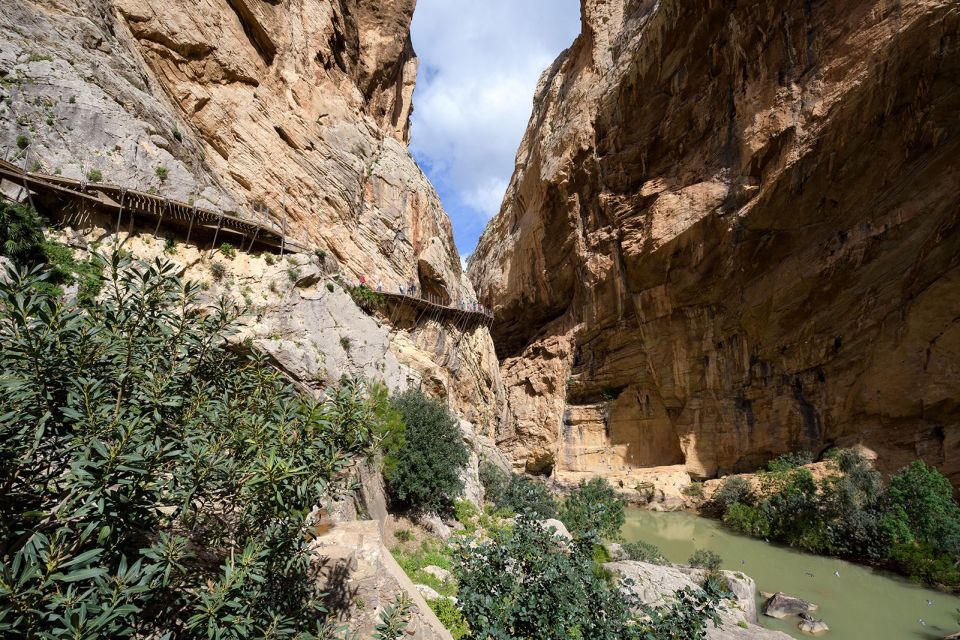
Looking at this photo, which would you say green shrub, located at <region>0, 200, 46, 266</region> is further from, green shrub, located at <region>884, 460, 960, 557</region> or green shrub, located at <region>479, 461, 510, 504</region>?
green shrub, located at <region>884, 460, 960, 557</region>

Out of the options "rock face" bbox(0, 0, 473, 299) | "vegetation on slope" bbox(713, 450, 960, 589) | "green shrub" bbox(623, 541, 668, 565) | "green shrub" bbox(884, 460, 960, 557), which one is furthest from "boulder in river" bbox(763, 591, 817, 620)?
"rock face" bbox(0, 0, 473, 299)

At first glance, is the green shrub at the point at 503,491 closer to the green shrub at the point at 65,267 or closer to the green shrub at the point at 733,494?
the green shrub at the point at 733,494

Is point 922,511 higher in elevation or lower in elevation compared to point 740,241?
lower

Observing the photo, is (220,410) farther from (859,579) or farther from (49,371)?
(859,579)

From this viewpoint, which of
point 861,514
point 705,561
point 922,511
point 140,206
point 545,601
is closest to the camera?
point 545,601

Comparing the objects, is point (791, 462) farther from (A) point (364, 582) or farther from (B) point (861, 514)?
(A) point (364, 582)

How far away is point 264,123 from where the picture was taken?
15.3 m

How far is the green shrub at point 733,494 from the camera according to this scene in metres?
20.9

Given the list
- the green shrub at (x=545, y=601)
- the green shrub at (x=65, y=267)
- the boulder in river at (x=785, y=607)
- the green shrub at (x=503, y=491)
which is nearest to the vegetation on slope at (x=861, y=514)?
the boulder in river at (x=785, y=607)

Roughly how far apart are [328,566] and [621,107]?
90.4 feet

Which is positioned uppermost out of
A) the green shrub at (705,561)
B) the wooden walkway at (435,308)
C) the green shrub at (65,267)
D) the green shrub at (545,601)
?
the wooden walkway at (435,308)

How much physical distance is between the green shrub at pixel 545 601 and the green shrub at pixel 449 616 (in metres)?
3.42

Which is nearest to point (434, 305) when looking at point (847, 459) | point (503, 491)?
point (503, 491)

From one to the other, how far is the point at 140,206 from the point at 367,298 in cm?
681
